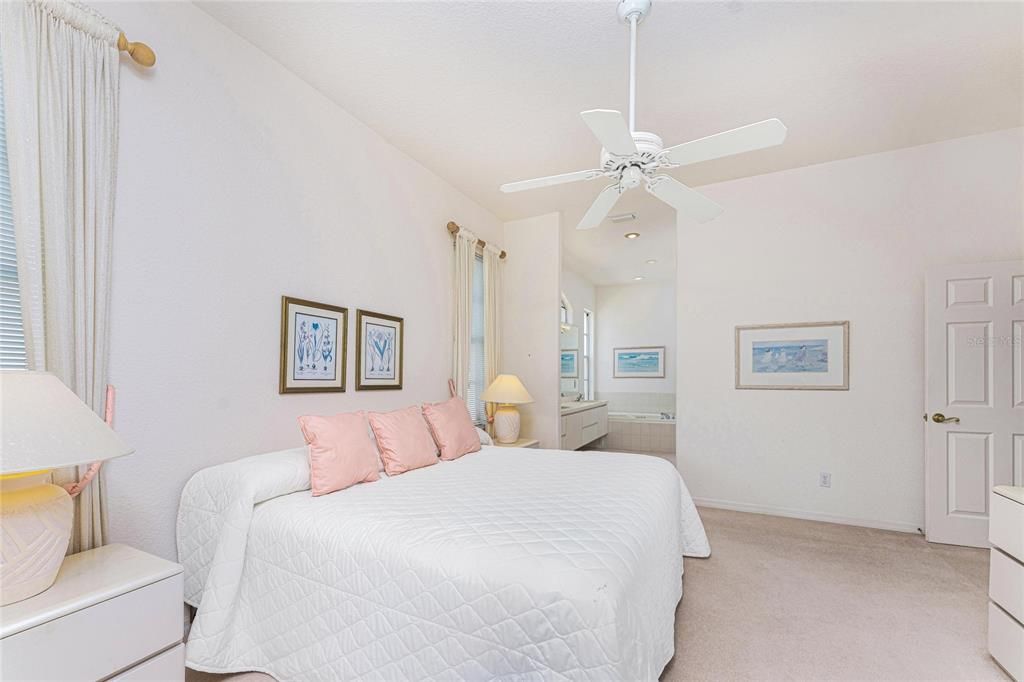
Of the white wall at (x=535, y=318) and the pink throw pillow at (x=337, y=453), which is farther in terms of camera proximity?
the white wall at (x=535, y=318)

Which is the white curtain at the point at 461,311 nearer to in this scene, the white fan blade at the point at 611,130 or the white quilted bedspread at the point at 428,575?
the white quilted bedspread at the point at 428,575

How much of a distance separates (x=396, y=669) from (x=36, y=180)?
1.99 meters

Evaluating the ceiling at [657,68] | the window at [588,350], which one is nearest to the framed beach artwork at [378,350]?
the ceiling at [657,68]

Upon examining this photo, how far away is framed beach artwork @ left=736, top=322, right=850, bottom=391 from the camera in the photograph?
145 inches

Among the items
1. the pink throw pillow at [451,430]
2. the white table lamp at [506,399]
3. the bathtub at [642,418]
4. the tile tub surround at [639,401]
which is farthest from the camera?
the tile tub surround at [639,401]

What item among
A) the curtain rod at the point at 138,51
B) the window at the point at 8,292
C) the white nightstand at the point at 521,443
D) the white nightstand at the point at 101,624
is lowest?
the white nightstand at the point at 521,443

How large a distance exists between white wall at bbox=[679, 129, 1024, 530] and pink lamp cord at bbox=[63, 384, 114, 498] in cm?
389

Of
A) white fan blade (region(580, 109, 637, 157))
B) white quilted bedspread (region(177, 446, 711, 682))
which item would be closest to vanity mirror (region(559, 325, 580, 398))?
white quilted bedspread (region(177, 446, 711, 682))

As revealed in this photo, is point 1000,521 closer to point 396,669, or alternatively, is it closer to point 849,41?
point 849,41

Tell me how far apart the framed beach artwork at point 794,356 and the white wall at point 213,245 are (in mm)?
3010

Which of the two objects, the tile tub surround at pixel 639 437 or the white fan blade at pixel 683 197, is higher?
the white fan blade at pixel 683 197

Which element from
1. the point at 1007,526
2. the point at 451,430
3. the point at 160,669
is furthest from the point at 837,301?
the point at 160,669

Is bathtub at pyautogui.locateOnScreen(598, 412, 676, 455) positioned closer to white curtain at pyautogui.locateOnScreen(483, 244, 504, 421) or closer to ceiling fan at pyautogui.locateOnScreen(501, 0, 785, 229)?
white curtain at pyautogui.locateOnScreen(483, 244, 504, 421)

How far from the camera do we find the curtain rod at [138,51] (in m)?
1.84
